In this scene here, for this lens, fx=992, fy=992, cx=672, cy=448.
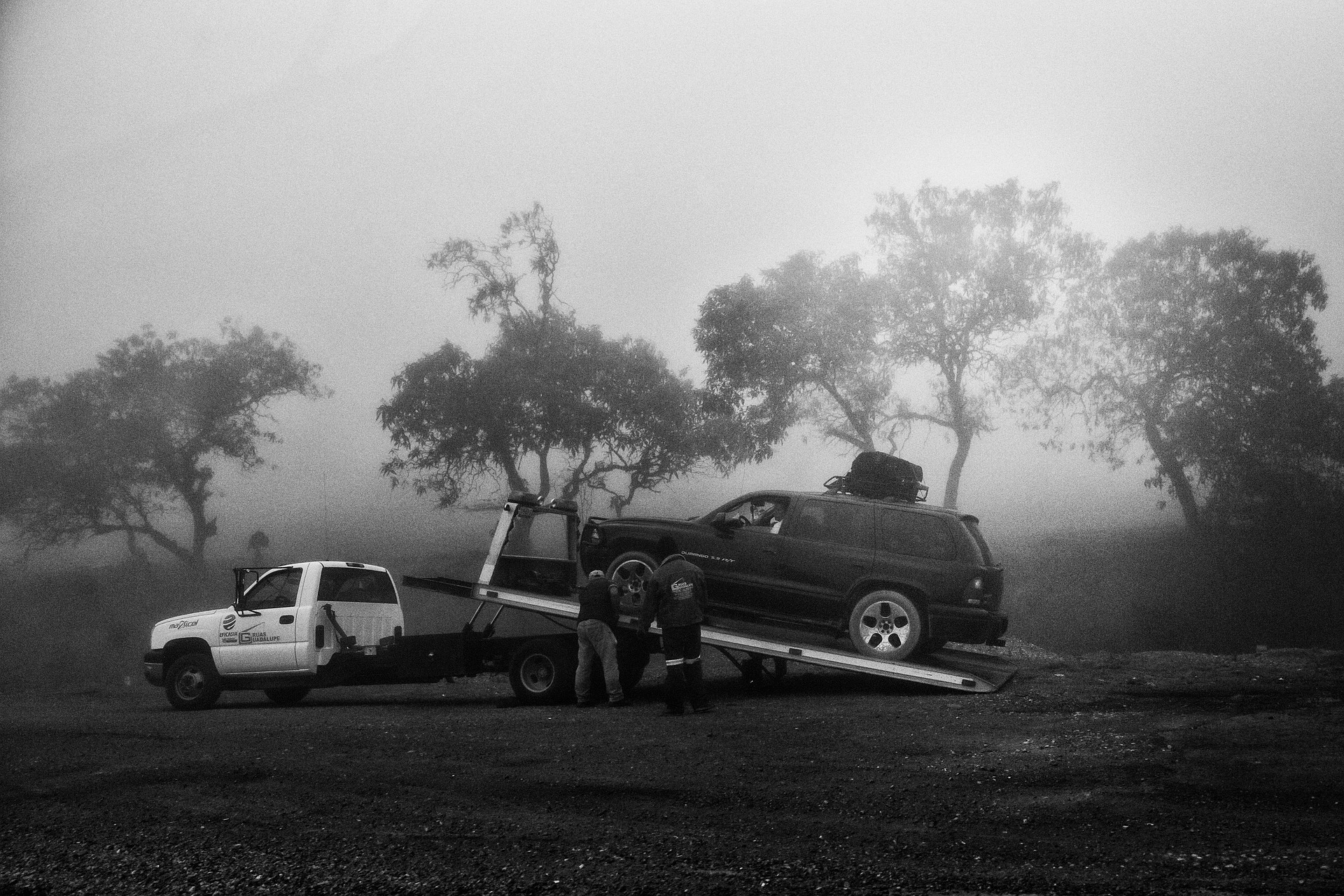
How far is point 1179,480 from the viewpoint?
712 inches

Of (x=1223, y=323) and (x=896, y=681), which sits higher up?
(x=1223, y=323)

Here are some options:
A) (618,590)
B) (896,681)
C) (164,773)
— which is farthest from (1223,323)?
(164,773)

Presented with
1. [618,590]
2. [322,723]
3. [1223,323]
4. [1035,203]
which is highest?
[1035,203]

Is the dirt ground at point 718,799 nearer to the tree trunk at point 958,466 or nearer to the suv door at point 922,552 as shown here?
the suv door at point 922,552

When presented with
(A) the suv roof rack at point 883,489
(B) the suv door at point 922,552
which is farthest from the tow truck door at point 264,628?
(B) the suv door at point 922,552

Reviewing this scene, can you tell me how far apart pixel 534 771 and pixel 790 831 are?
2192 mm

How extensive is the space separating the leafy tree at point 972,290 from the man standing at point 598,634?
1141 cm

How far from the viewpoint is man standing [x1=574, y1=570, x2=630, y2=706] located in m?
9.58

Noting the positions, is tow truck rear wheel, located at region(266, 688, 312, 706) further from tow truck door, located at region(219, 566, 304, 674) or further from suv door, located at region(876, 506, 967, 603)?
suv door, located at region(876, 506, 967, 603)

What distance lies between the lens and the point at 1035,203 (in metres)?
20.1

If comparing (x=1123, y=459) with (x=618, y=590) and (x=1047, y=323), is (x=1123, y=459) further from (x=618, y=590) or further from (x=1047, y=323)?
Answer: (x=618, y=590)

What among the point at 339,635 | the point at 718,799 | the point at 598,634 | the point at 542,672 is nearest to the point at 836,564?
the point at 598,634

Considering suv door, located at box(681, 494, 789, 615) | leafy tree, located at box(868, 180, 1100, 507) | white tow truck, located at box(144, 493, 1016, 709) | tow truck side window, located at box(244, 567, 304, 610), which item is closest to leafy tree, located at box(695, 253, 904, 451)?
leafy tree, located at box(868, 180, 1100, 507)

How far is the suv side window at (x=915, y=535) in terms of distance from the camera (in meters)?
9.76
